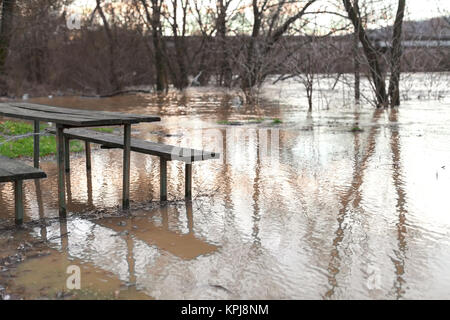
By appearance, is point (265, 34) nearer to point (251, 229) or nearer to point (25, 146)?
point (25, 146)

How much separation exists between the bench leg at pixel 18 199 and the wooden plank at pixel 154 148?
1.32m

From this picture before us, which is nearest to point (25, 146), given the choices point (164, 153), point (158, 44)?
point (164, 153)

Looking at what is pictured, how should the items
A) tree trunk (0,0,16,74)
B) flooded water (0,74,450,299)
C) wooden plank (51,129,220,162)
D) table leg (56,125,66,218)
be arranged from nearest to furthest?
flooded water (0,74,450,299) < table leg (56,125,66,218) < wooden plank (51,129,220,162) < tree trunk (0,0,16,74)

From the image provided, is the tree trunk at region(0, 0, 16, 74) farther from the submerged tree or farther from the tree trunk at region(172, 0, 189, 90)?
the tree trunk at region(172, 0, 189, 90)

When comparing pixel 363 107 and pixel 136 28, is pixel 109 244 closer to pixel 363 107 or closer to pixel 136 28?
pixel 363 107

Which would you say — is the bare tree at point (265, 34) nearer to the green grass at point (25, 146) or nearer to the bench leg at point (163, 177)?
the green grass at point (25, 146)

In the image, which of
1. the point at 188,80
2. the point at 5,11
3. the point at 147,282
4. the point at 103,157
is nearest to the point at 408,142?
the point at 103,157

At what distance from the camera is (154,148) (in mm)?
5656

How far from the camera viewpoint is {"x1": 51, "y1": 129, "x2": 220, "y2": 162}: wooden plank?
527 centimetres

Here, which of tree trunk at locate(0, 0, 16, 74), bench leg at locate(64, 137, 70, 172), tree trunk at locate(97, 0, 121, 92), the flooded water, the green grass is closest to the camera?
the flooded water

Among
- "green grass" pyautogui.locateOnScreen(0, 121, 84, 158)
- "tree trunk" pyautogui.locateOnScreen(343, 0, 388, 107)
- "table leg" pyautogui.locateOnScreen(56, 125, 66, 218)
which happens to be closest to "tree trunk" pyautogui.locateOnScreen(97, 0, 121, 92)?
"tree trunk" pyautogui.locateOnScreen(343, 0, 388, 107)

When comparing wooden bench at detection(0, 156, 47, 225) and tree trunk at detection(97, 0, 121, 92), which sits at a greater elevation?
tree trunk at detection(97, 0, 121, 92)

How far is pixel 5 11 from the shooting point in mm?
17734

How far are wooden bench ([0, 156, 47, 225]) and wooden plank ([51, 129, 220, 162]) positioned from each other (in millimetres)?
1193
